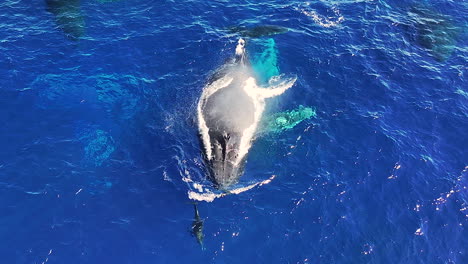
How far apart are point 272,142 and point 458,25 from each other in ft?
125

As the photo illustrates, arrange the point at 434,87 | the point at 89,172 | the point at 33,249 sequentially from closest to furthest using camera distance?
1. the point at 33,249
2. the point at 89,172
3. the point at 434,87

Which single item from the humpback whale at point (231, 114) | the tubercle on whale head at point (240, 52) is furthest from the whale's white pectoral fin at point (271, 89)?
the tubercle on whale head at point (240, 52)

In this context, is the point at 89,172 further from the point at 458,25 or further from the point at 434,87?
the point at 458,25

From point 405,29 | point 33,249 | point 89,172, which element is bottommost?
point 33,249

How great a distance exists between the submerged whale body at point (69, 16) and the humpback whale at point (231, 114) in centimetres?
2070

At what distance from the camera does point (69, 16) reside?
5547 cm

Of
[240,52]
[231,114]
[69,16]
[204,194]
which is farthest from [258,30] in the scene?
[204,194]

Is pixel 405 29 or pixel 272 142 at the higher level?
pixel 405 29

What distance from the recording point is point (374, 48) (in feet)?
176

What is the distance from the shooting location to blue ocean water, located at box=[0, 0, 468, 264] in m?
34.6

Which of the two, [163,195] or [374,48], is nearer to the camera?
[163,195]

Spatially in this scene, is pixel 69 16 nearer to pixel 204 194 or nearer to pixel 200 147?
pixel 200 147

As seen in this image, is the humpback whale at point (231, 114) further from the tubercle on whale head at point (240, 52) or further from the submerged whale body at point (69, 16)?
the submerged whale body at point (69, 16)

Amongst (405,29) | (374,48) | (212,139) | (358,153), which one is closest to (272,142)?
(212,139)
